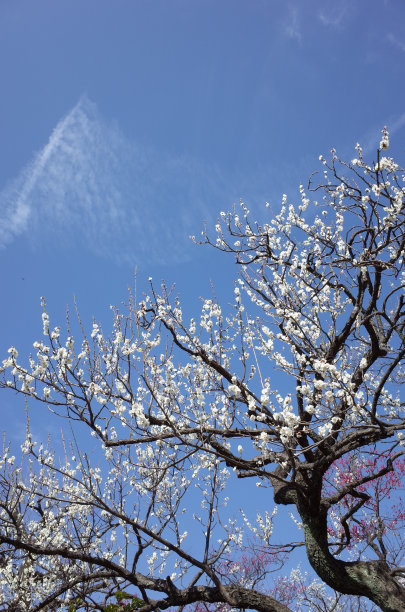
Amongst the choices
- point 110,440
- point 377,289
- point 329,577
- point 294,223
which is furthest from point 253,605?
point 294,223

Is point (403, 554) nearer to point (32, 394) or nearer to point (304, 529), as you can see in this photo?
point (304, 529)

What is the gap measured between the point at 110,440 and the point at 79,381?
3.79 ft

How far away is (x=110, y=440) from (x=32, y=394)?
1.19 meters

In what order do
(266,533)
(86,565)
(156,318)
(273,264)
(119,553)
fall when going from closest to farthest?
(156,318) → (273,264) → (86,565) → (119,553) → (266,533)

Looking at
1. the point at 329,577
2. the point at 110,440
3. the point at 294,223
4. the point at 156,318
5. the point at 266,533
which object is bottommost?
the point at 329,577

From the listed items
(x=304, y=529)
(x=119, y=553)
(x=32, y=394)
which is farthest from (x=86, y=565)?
(x=32, y=394)

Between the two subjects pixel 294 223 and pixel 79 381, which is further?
pixel 294 223

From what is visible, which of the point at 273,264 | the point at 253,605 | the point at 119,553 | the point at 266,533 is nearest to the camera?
the point at 253,605

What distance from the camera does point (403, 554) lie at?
28.0ft

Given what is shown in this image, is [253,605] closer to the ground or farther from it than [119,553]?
closer to the ground

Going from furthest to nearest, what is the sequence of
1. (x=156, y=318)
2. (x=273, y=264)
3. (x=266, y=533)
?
(x=266, y=533), (x=273, y=264), (x=156, y=318)

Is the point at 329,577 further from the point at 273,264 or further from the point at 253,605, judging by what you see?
the point at 273,264

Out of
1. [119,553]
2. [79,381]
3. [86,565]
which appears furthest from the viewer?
[119,553]

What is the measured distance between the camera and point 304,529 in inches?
217
